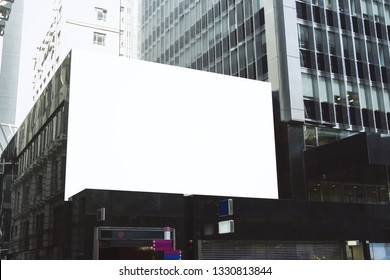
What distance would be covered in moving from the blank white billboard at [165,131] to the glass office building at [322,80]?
5.64ft

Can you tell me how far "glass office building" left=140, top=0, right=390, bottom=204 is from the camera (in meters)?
34.0

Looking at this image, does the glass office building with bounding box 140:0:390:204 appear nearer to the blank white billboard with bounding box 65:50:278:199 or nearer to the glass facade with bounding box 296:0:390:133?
the glass facade with bounding box 296:0:390:133

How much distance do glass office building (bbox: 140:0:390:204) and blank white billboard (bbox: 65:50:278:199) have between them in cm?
172

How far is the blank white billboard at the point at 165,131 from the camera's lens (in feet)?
96.5

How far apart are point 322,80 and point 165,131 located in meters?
12.8

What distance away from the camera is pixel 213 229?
85.4 ft

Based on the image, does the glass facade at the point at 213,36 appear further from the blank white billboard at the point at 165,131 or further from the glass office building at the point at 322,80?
the blank white billboard at the point at 165,131

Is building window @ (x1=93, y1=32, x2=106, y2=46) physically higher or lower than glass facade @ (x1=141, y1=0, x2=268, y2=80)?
higher

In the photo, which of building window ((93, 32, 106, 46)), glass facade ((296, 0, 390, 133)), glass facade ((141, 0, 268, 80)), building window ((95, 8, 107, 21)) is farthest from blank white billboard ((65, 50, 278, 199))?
building window ((95, 8, 107, 21))

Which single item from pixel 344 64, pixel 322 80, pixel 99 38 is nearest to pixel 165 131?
pixel 322 80

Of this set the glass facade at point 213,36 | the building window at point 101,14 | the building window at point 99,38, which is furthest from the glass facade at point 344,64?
the building window at point 101,14
